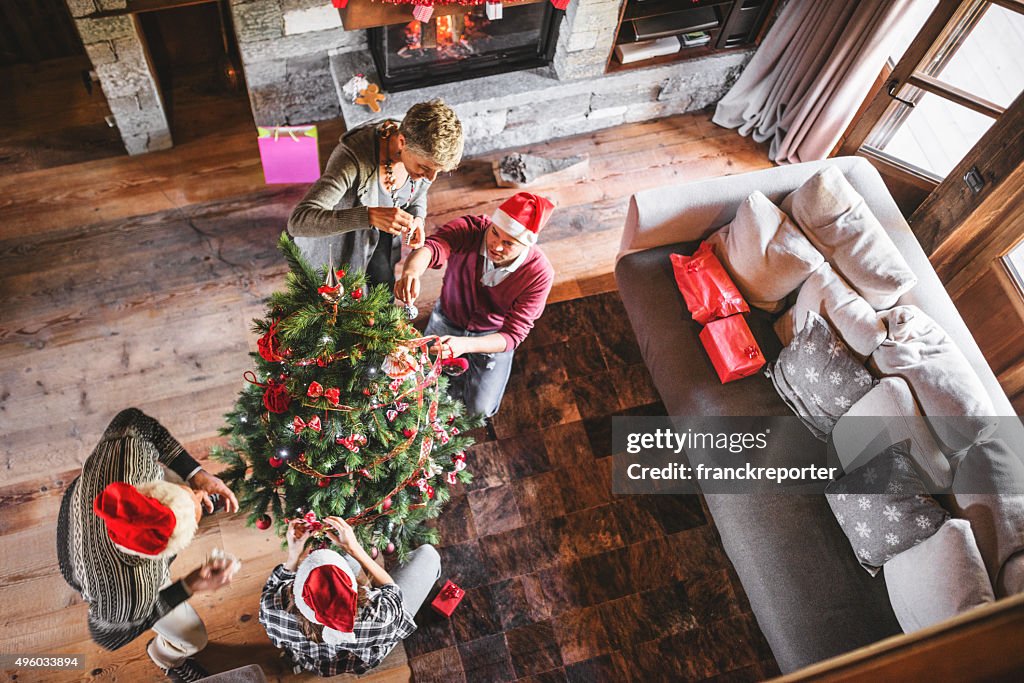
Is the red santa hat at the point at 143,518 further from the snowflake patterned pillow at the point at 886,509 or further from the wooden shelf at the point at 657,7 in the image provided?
the wooden shelf at the point at 657,7

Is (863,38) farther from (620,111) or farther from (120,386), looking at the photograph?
(120,386)

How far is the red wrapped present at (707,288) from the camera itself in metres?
2.86

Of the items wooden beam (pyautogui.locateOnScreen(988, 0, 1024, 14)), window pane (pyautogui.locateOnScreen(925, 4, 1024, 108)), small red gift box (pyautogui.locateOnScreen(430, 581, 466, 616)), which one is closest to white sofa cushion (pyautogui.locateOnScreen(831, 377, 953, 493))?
window pane (pyautogui.locateOnScreen(925, 4, 1024, 108))

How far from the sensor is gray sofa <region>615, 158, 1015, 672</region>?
7.93 feet

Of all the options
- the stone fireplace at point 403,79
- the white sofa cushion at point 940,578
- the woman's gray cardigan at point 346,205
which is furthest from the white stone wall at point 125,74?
the white sofa cushion at point 940,578

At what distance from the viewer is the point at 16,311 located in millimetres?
3023

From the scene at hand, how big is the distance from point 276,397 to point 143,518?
1.38ft

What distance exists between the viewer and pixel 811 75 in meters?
3.51

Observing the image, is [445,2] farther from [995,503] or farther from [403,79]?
[995,503]

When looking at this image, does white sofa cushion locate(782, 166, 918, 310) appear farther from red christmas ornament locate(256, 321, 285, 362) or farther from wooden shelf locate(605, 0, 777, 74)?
red christmas ornament locate(256, 321, 285, 362)

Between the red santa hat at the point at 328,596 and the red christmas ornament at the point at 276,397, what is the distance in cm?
45

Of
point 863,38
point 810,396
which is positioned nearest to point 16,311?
point 810,396

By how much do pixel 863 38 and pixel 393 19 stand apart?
2.09 metres

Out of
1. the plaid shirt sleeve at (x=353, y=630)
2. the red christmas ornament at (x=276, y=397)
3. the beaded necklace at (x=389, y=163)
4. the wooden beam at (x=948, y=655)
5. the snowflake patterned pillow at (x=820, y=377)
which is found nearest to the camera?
the wooden beam at (x=948, y=655)
